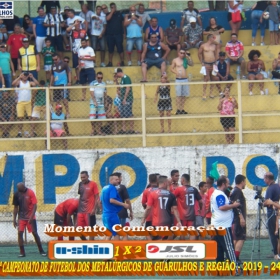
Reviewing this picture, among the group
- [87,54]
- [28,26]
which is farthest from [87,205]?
[28,26]

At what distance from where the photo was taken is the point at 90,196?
67.2ft

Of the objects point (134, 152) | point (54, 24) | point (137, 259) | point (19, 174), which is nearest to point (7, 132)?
point (19, 174)

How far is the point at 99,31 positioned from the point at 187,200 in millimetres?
9165

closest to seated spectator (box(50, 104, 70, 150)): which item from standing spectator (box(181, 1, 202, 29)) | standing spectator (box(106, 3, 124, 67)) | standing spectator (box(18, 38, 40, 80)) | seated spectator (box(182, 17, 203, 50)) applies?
standing spectator (box(18, 38, 40, 80))

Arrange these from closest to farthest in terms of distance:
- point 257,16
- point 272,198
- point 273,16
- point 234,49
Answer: point 272,198 < point 234,49 < point 273,16 < point 257,16

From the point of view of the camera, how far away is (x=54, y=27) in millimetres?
26953

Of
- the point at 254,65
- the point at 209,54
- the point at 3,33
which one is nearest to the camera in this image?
the point at 254,65

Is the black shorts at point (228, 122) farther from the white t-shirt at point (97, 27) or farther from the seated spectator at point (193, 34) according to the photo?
the white t-shirt at point (97, 27)

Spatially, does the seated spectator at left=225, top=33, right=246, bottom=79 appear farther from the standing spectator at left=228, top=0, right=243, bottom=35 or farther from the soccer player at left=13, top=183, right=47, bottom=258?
the soccer player at left=13, top=183, right=47, bottom=258

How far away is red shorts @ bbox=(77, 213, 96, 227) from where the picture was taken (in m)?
20.4

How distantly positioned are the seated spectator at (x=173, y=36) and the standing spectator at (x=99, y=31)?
6.16 ft

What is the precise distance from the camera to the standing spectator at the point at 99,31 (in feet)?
88.4

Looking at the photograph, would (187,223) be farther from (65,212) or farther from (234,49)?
(234,49)

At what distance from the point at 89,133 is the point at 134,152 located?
1536 mm
